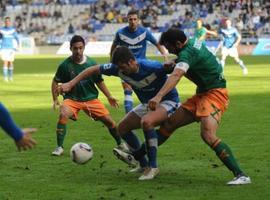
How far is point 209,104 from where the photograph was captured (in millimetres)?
9688

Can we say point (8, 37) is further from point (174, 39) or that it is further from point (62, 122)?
point (174, 39)

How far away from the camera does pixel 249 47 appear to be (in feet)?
174

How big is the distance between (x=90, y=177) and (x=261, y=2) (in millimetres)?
54129

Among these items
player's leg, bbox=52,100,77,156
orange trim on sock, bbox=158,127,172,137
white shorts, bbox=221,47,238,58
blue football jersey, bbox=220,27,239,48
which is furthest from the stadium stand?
orange trim on sock, bbox=158,127,172,137

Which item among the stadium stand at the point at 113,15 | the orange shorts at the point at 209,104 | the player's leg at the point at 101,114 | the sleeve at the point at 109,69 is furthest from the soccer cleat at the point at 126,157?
the stadium stand at the point at 113,15

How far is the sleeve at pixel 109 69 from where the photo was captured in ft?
33.3

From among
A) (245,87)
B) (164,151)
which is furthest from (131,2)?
(164,151)

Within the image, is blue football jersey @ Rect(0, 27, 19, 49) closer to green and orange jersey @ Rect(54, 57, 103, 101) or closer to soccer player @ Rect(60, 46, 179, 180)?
green and orange jersey @ Rect(54, 57, 103, 101)

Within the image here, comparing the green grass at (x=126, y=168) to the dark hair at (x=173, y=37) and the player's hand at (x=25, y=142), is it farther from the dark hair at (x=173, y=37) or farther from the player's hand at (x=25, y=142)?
the player's hand at (x=25, y=142)

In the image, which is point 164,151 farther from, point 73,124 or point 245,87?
point 245,87

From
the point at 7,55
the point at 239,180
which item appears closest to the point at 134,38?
the point at 239,180

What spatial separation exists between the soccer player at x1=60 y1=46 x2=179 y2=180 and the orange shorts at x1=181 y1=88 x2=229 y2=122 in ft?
1.33

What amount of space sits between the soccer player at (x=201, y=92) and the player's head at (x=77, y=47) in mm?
2517

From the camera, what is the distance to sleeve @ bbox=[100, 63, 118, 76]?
33.3 feet
